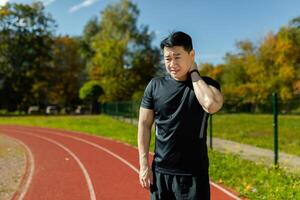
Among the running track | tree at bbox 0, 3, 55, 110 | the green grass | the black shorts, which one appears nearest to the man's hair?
the black shorts

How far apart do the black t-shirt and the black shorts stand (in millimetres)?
39

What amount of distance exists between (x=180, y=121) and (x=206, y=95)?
0.77 ft

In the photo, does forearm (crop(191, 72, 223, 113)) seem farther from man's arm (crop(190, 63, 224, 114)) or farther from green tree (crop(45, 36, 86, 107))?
green tree (crop(45, 36, 86, 107))

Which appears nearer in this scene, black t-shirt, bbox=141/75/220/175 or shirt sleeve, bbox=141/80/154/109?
black t-shirt, bbox=141/75/220/175

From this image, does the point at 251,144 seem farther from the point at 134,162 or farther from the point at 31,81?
the point at 31,81

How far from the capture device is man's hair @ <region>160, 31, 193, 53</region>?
105 inches

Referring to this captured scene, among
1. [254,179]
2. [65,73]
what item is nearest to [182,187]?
[254,179]

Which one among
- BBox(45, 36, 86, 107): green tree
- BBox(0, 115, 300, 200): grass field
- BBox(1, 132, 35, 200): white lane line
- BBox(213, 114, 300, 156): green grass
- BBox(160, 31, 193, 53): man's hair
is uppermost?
BBox(45, 36, 86, 107): green tree

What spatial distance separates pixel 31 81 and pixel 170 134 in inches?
2133

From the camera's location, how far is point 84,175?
933 cm

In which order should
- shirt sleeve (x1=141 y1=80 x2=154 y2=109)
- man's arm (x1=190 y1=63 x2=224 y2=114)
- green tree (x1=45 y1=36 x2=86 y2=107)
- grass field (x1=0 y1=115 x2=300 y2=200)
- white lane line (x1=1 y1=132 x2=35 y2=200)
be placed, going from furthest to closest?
green tree (x1=45 y1=36 x2=86 y2=107)
white lane line (x1=1 y1=132 x2=35 y2=200)
grass field (x1=0 y1=115 x2=300 y2=200)
shirt sleeve (x1=141 y1=80 x2=154 y2=109)
man's arm (x1=190 y1=63 x2=224 y2=114)

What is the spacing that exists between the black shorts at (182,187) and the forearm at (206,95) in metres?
0.45

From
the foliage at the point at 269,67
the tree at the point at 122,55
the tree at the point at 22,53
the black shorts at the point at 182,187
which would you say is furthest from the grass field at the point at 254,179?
the tree at the point at 22,53

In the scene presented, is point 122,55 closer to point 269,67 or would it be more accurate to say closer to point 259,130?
point 269,67
